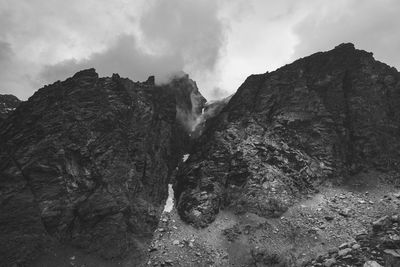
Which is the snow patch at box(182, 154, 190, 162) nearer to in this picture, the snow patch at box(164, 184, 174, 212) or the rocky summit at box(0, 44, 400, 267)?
the rocky summit at box(0, 44, 400, 267)

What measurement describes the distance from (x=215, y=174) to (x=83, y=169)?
25.0m

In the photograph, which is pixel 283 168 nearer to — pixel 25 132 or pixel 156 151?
pixel 156 151

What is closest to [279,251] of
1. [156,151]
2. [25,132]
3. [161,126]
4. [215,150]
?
[215,150]

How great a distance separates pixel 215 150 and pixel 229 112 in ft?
44.4

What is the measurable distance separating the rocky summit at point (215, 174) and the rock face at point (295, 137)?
0.26 metres

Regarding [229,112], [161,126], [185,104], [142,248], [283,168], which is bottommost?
[142,248]

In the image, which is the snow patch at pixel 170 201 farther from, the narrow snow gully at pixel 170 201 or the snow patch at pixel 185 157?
the snow patch at pixel 185 157

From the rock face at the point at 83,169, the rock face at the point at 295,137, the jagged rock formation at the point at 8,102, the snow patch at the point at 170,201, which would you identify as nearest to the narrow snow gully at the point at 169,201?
the snow patch at the point at 170,201

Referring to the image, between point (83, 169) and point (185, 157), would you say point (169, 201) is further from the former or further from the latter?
point (83, 169)

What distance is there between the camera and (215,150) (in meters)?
67.5

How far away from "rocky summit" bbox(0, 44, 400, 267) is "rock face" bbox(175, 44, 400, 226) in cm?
26

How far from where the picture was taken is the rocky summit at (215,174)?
146 feet

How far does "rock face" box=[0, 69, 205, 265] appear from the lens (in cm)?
4544

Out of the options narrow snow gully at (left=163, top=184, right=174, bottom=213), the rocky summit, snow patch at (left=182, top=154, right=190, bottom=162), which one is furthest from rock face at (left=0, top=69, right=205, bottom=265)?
snow patch at (left=182, top=154, right=190, bottom=162)
